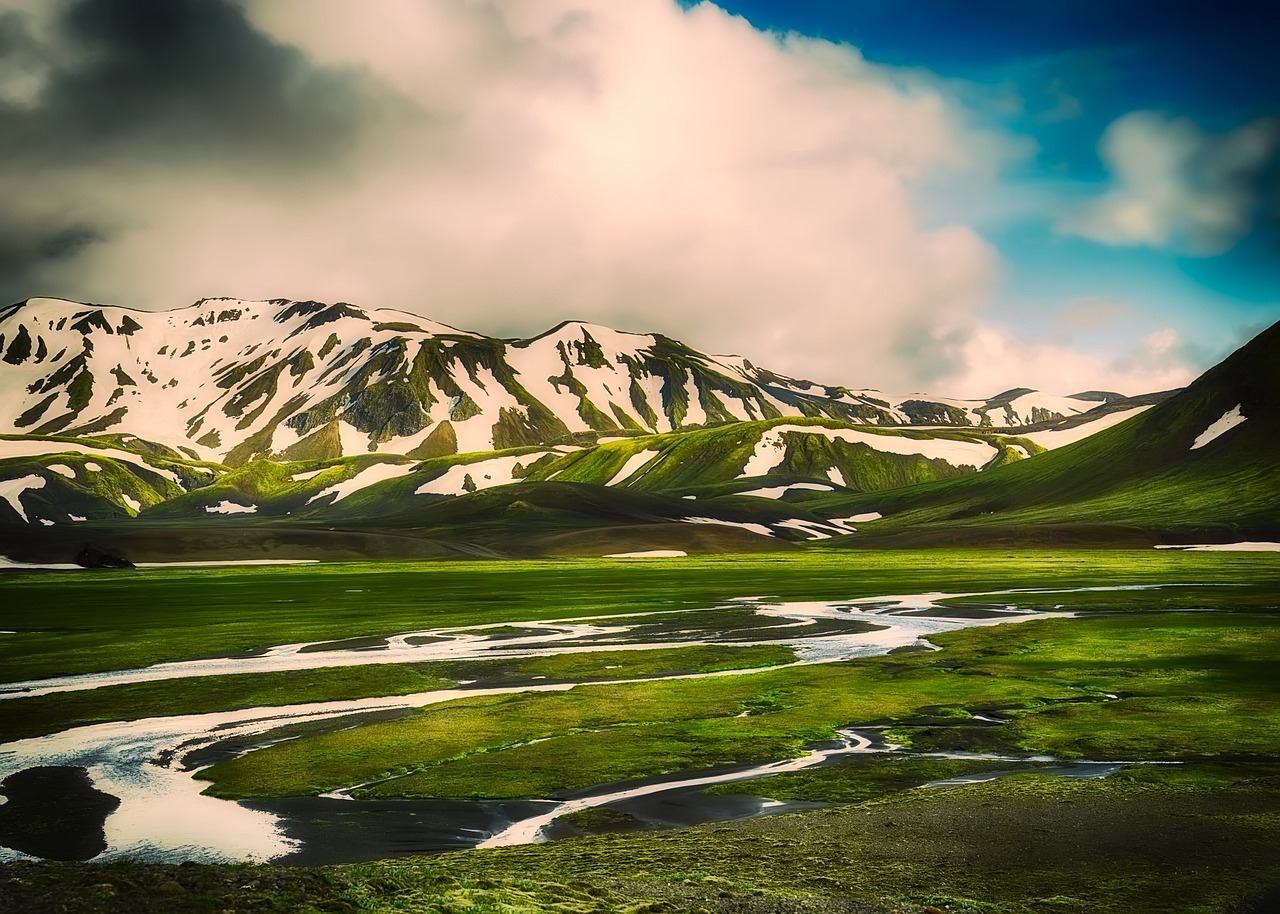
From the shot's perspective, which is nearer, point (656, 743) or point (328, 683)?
point (656, 743)

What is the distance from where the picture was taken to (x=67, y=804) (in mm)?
24031

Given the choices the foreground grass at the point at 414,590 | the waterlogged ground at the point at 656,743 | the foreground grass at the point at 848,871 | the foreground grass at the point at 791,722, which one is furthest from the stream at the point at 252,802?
the foreground grass at the point at 414,590

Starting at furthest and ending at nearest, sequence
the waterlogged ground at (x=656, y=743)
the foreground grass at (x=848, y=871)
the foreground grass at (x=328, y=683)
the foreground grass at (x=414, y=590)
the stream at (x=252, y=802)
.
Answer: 1. the foreground grass at (x=414, y=590)
2. the foreground grass at (x=328, y=683)
3. the stream at (x=252, y=802)
4. the waterlogged ground at (x=656, y=743)
5. the foreground grass at (x=848, y=871)

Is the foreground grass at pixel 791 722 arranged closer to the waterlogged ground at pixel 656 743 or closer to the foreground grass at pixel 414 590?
the waterlogged ground at pixel 656 743

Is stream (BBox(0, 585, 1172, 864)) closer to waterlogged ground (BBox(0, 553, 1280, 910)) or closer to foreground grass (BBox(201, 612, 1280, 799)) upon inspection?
waterlogged ground (BBox(0, 553, 1280, 910))

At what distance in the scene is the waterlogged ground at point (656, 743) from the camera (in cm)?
1859

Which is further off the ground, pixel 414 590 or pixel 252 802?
pixel 414 590

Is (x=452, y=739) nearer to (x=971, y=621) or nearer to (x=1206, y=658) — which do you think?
(x=1206, y=658)

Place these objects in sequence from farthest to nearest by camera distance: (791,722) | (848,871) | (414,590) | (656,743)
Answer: (414,590) < (791,722) < (656,743) < (848,871)

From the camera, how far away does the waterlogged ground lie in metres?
18.6

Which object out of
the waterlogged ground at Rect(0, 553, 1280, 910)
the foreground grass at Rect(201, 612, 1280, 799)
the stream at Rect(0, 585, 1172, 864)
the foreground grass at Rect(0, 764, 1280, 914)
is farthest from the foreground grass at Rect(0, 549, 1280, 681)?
the foreground grass at Rect(0, 764, 1280, 914)

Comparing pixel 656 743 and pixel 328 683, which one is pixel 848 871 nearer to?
pixel 656 743

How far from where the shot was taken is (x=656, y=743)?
97.6 feet

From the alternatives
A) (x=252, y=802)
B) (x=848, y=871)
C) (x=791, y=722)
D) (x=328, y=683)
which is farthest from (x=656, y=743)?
(x=328, y=683)
